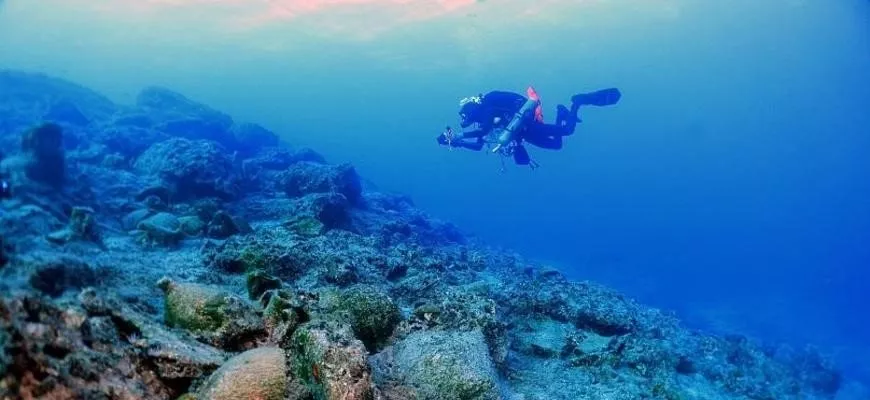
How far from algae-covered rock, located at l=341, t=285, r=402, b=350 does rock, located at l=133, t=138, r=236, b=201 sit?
29.1 feet

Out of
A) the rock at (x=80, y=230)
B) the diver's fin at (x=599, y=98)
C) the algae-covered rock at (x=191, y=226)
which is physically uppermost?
the diver's fin at (x=599, y=98)

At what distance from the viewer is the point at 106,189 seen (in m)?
12.1

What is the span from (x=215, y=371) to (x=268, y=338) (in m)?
0.87

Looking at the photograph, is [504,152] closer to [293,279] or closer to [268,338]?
[293,279]

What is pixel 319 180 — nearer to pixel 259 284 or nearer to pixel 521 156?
pixel 521 156

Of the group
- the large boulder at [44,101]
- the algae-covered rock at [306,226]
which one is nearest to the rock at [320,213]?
the algae-covered rock at [306,226]

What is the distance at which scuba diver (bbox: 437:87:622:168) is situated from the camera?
1148 centimetres

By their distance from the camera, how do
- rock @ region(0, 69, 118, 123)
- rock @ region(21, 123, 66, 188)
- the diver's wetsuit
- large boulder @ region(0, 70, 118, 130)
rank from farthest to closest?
rock @ region(0, 69, 118, 123)
large boulder @ region(0, 70, 118, 130)
the diver's wetsuit
rock @ region(21, 123, 66, 188)

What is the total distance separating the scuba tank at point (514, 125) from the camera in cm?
1113

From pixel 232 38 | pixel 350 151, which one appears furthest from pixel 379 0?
pixel 350 151

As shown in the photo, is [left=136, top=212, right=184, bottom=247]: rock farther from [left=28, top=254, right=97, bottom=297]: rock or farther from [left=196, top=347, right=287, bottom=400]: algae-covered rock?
[left=196, top=347, right=287, bottom=400]: algae-covered rock

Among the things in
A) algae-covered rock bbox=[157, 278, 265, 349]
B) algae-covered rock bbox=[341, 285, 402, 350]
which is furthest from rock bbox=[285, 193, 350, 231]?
algae-covered rock bbox=[157, 278, 265, 349]

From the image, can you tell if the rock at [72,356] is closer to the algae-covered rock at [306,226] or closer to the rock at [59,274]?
the rock at [59,274]

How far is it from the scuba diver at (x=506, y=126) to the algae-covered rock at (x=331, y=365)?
8.34m
